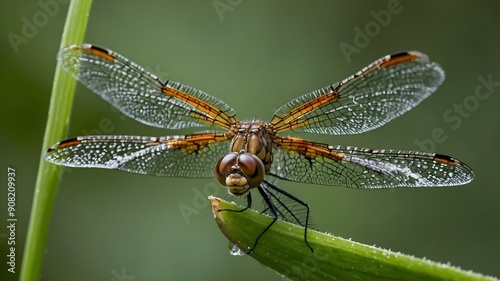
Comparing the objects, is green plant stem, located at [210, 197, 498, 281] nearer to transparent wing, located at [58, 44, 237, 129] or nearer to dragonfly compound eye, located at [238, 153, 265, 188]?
dragonfly compound eye, located at [238, 153, 265, 188]

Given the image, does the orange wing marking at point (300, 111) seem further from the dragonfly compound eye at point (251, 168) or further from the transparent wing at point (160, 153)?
the dragonfly compound eye at point (251, 168)

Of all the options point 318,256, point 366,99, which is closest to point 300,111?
point 366,99

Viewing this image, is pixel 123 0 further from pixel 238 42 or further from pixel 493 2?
pixel 493 2

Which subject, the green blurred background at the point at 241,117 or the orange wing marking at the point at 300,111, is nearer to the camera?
the orange wing marking at the point at 300,111

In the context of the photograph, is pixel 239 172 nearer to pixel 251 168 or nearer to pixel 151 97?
pixel 251 168

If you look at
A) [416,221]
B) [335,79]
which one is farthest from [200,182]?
[416,221]

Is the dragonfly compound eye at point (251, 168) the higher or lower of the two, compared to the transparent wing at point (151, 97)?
lower

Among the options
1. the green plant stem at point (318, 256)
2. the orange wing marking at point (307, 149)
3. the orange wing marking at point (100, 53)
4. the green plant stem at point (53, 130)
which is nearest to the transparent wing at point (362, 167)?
the orange wing marking at point (307, 149)

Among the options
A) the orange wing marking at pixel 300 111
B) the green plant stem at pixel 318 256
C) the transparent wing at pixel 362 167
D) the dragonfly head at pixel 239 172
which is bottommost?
the green plant stem at pixel 318 256
